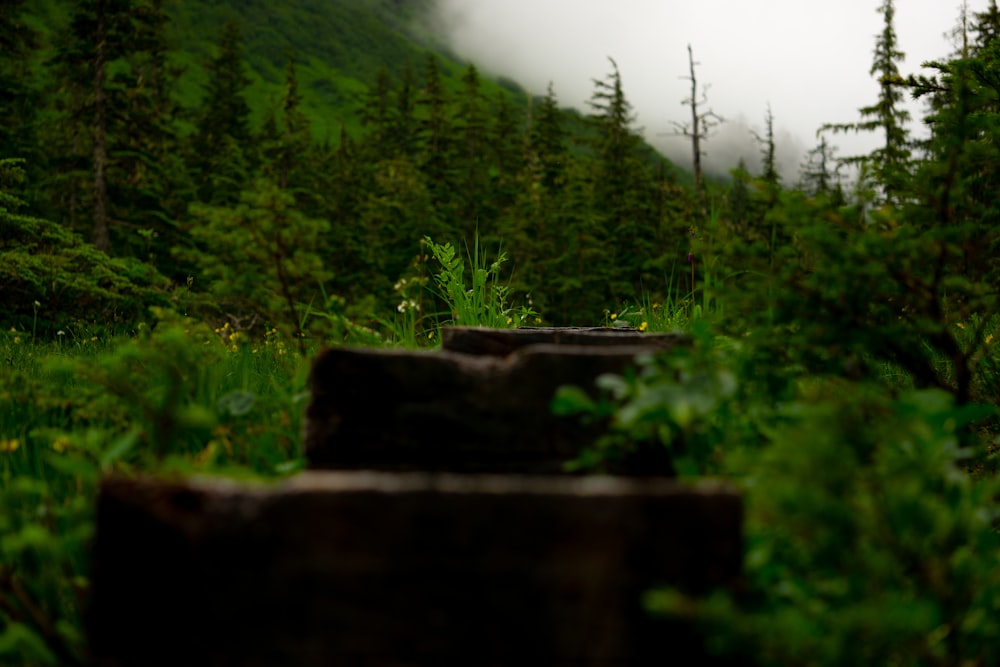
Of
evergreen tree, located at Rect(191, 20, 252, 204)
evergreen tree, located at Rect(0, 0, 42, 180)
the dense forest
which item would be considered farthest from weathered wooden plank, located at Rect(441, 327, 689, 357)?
evergreen tree, located at Rect(191, 20, 252, 204)

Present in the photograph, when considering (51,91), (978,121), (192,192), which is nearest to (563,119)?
(192,192)

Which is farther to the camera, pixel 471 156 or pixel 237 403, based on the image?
pixel 471 156

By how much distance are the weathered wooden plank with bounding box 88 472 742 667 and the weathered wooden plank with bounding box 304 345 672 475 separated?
24.4 inches

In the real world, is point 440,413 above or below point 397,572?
above

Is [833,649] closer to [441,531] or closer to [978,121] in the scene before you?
[441,531]

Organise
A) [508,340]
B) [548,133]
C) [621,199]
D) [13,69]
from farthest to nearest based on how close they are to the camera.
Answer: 1. [548,133]
2. [621,199]
3. [13,69]
4. [508,340]

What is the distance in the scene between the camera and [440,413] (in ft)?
5.50

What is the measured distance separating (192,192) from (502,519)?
27501mm

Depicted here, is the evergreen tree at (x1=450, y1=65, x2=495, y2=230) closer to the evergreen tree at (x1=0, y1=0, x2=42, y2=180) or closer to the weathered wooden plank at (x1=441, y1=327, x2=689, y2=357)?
the evergreen tree at (x1=0, y1=0, x2=42, y2=180)

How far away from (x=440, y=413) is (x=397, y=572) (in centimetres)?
→ 66

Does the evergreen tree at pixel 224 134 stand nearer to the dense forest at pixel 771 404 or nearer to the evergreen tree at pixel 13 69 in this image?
the evergreen tree at pixel 13 69

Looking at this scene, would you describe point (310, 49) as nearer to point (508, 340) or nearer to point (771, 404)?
point (508, 340)

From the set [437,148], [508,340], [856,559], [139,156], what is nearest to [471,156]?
[437,148]

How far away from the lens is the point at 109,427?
226 centimetres
